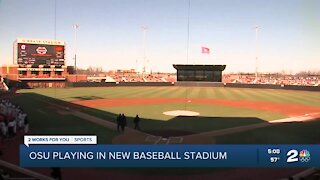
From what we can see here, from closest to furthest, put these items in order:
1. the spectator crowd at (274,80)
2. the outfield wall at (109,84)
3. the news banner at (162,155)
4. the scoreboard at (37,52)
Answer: the news banner at (162,155)
the scoreboard at (37,52)
the outfield wall at (109,84)
the spectator crowd at (274,80)

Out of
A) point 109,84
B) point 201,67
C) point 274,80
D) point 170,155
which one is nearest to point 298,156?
point 170,155

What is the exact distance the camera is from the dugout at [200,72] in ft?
152

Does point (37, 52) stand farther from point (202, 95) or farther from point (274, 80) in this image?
point (274, 80)

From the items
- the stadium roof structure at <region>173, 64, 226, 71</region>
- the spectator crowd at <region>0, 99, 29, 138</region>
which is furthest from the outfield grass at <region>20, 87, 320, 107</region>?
the spectator crowd at <region>0, 99, 29, 138</region>

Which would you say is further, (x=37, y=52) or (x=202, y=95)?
(x=37, y=52)

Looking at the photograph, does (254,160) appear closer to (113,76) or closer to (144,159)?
(144,159)

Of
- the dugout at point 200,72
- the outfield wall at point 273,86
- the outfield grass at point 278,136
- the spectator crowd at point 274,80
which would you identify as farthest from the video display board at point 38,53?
the outfield grass at point 278,136

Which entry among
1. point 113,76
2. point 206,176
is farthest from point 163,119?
point 113,76

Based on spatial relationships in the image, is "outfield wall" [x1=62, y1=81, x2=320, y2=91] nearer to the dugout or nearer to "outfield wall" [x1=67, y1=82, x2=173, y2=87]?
"outfield wall" [x1=67, y1=82, x2=173, y2=87]

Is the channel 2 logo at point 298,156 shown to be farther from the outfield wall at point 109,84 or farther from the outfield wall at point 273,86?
the outfield wall at point 109,84

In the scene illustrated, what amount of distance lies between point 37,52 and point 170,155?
128 feet

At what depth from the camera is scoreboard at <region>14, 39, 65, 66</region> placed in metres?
39.1

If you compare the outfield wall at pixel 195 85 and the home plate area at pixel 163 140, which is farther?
the outfield wall at pixel 195 85

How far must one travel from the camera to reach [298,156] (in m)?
5.60
